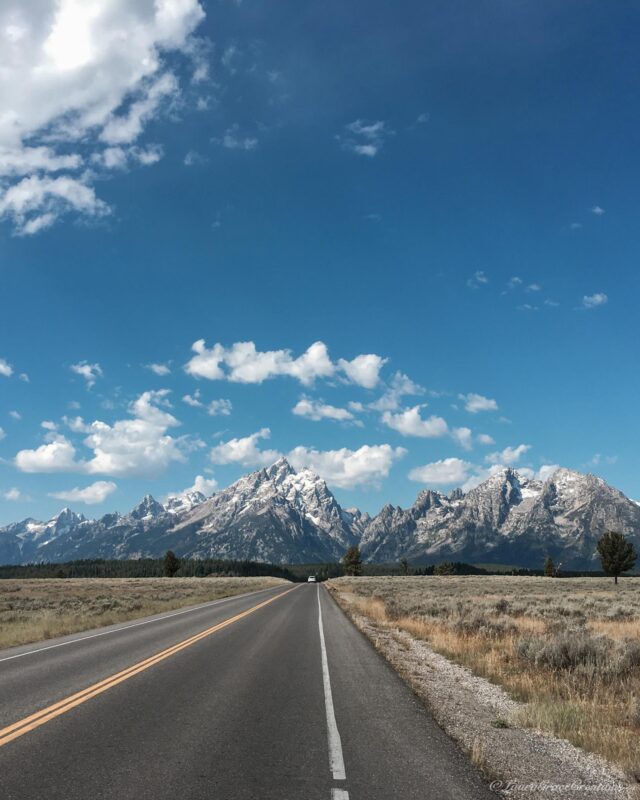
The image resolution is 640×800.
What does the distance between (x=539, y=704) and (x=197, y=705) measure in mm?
5915

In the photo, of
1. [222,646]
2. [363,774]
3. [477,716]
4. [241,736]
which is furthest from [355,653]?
[363,774]

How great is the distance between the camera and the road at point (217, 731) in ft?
18.9

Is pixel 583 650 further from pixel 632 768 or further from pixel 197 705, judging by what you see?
pixel 197 705

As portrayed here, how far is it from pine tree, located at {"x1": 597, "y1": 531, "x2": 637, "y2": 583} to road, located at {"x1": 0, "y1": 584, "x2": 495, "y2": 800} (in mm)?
86055

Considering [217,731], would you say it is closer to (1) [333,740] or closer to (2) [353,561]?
(1) [333,740]

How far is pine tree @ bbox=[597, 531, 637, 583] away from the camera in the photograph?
84.9 meters

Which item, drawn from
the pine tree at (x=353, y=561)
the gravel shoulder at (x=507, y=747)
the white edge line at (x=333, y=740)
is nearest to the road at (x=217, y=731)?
the white edge line at (x=333, y=740)

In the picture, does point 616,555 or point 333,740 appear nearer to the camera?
point 333,740

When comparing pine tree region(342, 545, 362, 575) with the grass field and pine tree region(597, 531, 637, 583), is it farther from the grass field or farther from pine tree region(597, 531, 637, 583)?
the grass field

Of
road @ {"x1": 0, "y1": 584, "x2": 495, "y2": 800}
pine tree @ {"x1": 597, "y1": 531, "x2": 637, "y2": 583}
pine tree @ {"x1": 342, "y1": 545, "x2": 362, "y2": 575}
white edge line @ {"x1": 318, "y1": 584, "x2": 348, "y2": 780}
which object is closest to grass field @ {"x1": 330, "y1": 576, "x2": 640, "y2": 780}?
road @ {"x1": 0, "y1": 584, "x2": 495, "y2": 800}

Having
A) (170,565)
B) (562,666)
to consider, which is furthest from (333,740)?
(170,565)

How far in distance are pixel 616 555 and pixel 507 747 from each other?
9258 centimetres

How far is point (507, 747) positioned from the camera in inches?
289

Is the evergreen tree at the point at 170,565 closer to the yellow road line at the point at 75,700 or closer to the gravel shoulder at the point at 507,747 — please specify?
the yellow road line at the point at 75,700
